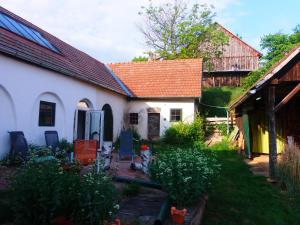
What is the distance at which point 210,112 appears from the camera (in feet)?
75.4

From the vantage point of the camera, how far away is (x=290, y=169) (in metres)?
7.54

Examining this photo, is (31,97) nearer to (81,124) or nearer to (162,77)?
(81,124)

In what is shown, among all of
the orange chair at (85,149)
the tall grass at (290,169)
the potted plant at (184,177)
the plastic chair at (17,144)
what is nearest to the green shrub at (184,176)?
the potted plant at (184,177)

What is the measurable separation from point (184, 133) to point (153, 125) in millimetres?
2600

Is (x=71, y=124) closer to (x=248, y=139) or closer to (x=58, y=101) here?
(x=58, y=101)

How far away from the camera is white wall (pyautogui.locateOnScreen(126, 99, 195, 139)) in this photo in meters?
18.9

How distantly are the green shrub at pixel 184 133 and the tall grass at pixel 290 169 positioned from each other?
939 centimetres

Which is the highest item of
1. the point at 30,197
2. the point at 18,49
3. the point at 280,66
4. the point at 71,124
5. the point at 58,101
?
the point at 18,49

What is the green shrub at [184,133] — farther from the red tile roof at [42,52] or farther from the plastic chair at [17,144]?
the plastic chair at [17,144]

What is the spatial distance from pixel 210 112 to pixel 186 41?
1056cm

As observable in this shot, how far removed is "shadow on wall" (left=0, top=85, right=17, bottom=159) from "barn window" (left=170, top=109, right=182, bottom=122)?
10934 mm

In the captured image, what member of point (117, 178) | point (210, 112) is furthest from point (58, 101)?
point (210, 112)

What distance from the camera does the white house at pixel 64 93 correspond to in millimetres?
9641

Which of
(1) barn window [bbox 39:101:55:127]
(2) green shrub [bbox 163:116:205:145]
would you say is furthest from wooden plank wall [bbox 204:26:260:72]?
(1) barn window [bbox 39:101:55:127]
